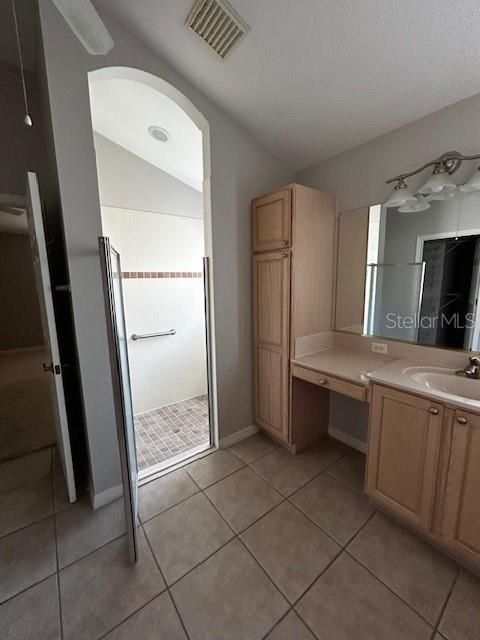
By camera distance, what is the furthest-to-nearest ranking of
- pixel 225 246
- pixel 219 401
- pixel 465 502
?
pixel 219 401, pixel 225 246, pixel 465 502

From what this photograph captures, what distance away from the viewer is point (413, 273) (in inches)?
71.6

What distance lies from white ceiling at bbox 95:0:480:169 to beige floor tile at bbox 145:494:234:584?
105 inches

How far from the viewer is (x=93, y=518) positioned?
5.31 feet

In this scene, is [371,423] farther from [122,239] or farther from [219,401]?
[122,239]

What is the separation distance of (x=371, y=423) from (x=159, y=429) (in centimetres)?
201

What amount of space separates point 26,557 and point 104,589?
20.2 inches

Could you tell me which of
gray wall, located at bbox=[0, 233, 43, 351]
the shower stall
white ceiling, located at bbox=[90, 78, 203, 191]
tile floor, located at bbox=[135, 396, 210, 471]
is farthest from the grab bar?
white ceiling, located at bbox=[90, 78, 203, 191]

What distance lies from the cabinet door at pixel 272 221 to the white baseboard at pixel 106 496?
6.59 ft

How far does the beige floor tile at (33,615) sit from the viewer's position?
1.08 m

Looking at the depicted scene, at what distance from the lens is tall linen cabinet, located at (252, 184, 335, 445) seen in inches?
74.7

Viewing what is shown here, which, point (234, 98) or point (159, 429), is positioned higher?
point (234, 98)

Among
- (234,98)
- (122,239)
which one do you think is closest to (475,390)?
(234,98)

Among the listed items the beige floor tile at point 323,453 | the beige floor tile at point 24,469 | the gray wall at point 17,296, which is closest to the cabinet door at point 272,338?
the beige floor tile at point 323,453

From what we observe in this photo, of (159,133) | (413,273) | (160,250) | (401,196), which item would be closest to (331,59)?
(401,196)
